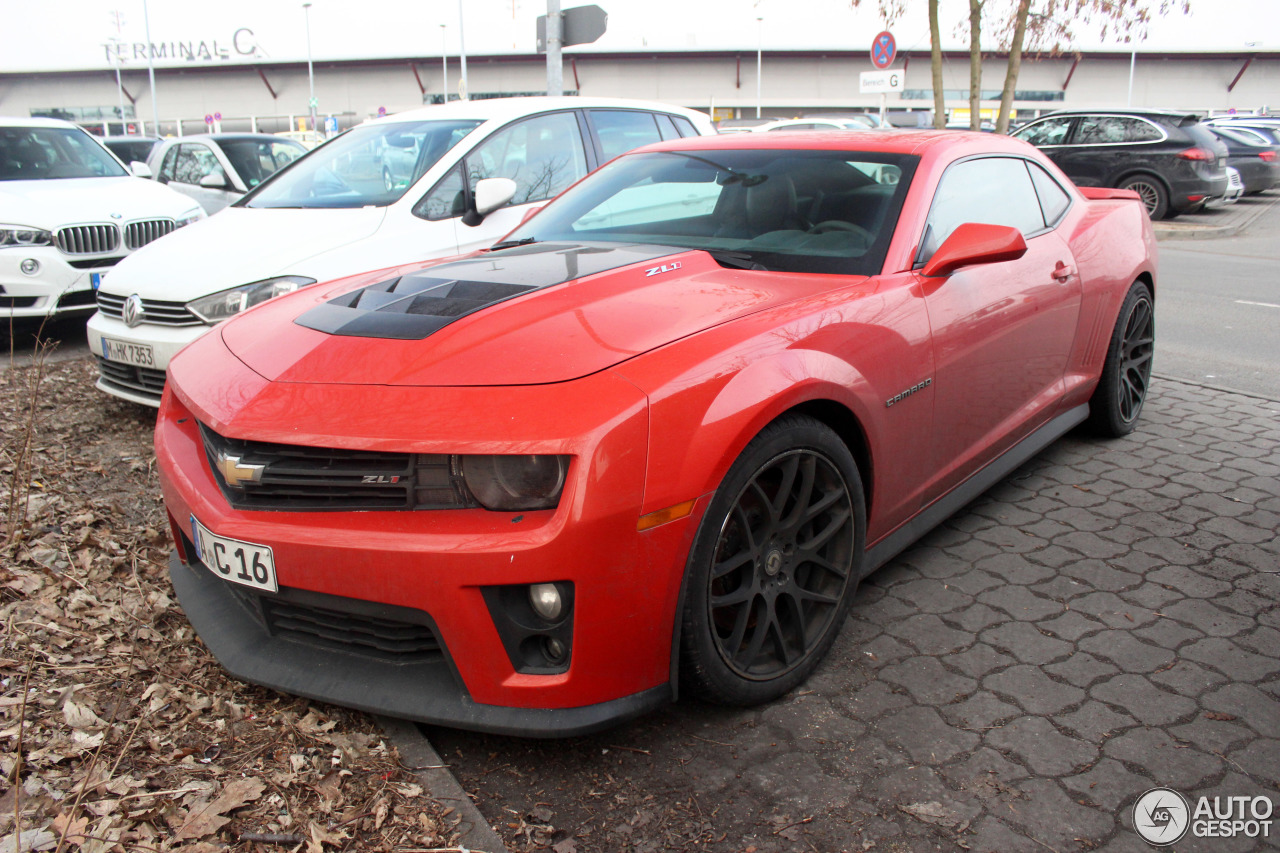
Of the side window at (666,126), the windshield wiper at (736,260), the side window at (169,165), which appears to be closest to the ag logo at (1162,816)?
the windshield wiper at (736,260)

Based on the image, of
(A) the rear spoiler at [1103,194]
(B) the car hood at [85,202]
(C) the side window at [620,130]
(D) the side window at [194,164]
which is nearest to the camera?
(A) the rear spoiler at [1103,194]

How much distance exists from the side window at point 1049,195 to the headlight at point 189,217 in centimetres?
600

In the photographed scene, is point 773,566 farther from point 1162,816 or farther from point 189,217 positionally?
point 189,217

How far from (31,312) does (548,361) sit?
A: 5.72 meters

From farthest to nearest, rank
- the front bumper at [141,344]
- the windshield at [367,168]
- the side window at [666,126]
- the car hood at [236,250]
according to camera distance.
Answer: the side window at [666,126], the windshield at [367,168], the car hood at [236,250], the front bumper at [141,344]

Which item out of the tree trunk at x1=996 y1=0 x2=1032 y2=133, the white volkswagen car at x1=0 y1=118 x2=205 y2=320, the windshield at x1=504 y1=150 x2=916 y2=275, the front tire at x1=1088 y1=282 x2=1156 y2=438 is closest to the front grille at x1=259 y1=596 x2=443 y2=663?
the windshield at x1=504 y1=150 x2=916 y2=275

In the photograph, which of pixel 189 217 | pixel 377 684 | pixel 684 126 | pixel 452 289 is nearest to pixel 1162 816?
pixel 377 684

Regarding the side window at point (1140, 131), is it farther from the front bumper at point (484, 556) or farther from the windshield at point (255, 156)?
the front bumper at point (484, 556)

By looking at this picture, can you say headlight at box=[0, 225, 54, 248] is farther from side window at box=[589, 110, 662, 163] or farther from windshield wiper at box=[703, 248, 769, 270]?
windshield wiper at box=[703, 248, 769, 270]

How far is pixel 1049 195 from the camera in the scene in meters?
3.96

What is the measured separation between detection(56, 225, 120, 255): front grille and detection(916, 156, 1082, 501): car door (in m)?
5.98

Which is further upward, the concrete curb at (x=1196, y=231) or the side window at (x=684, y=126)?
the side window at (x=684, y=126)

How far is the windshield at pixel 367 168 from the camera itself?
17.2 feet

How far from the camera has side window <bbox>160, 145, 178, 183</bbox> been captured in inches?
416
